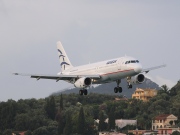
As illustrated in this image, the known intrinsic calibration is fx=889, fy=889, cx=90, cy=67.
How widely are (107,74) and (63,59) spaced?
3234 cm

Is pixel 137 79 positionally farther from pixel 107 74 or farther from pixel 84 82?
pixel 84 82

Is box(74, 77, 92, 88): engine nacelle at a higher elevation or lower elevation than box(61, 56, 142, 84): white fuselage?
lower

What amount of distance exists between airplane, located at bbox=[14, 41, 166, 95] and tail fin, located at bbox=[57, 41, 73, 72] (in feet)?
43.9

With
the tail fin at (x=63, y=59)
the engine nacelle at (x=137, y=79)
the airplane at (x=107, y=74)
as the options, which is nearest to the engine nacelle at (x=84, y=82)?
the airplane at (x=107, y=74)

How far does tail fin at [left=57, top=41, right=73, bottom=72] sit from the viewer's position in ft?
523

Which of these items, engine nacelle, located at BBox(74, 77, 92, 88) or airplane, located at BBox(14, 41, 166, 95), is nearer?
airplane, located at BBox(14, 41, 166, 95)

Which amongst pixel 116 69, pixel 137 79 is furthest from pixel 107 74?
pixel 137 79

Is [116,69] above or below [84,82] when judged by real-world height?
above

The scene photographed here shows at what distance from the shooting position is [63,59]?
6393 inches

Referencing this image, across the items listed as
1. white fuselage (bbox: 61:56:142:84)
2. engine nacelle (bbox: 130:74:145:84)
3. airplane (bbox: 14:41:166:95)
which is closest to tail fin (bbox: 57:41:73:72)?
airplane (bbox: 14:41:166:95)

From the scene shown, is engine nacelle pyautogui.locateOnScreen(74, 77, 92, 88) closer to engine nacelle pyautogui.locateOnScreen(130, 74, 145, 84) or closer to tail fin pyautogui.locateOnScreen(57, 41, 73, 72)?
engine nacelle pyautogui.locateOnScreen(130, 74, 145, 84)

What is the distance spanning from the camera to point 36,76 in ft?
449

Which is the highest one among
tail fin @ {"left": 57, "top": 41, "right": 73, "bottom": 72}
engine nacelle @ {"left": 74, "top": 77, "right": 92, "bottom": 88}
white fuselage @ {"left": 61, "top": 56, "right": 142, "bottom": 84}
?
tail fin @ {"left": 57, "top": 41, "right": 73, "bottom": 72}

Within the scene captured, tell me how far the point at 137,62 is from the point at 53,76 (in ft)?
54.4
